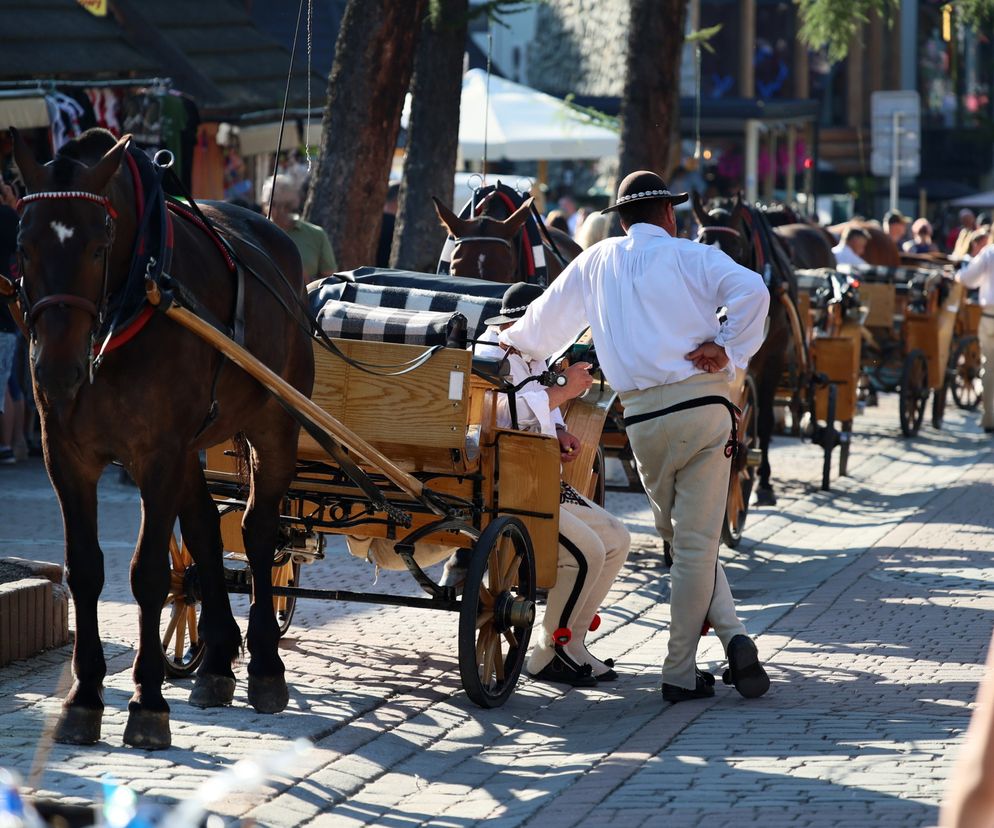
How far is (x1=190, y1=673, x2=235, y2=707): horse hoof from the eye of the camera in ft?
21.8

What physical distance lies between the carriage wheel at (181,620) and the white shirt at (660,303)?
202 centimetres

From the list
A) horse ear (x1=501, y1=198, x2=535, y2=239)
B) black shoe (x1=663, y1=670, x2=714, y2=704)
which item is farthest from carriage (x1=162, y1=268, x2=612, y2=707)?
horse ear (x1=501, y1=198, x2=535, y2=239)

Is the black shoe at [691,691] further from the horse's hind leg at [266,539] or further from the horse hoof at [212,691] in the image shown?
the horse hoof at [212,691]

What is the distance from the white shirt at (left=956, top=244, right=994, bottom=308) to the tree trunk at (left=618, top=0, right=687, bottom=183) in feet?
12.3

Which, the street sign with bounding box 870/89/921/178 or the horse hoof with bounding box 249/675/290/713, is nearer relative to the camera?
the horse hoof with bounding box 249/675/290/713

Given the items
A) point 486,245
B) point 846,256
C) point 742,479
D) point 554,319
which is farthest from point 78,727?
point 846,256

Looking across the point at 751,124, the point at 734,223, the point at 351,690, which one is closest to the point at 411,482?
Answer: the point at 351,690

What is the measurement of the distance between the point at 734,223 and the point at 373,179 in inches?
117

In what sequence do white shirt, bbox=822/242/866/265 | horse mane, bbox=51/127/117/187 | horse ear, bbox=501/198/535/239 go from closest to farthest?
horse mane, bbox=51/127/117/187
horse ear, bbox=501/198/535/239
white shirt, bbox=822/242/866/265

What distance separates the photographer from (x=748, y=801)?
540 cm

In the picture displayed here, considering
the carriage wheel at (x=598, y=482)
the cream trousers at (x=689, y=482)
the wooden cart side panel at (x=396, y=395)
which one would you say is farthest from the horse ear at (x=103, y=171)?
the carriage wheel at (x=598, y=482)

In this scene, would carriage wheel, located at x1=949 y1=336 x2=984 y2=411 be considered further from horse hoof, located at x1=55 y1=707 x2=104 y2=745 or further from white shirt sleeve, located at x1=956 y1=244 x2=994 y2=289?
horse hoof, located at x1=55 y1=707 x2=104 y2=745

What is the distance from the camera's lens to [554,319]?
23.2 feet

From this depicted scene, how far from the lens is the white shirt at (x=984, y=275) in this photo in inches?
710
